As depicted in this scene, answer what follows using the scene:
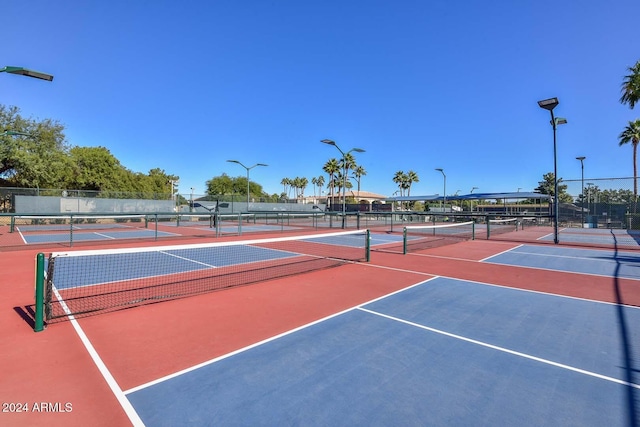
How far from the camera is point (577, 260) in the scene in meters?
12.9

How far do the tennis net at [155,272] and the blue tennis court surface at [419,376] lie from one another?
11.8 feet

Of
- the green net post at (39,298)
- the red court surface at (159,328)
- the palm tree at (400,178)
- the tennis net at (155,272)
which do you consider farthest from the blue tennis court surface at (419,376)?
the palm tree at (400,178)

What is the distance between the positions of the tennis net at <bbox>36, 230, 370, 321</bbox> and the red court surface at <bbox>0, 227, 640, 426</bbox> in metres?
0.56

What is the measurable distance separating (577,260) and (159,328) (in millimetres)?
15154

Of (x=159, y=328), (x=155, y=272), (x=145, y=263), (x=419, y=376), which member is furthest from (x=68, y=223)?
(x=419, y=376)

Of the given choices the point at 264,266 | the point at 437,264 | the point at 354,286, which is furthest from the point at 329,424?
the point at 437,264

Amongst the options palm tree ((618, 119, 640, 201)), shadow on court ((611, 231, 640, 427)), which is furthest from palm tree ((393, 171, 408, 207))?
shadow on court ((611, 231, 640, 427))

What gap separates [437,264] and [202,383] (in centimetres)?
960

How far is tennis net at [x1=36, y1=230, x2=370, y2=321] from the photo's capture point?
6.43 meters

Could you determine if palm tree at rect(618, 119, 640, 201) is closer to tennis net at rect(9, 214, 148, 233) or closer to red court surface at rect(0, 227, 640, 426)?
red court surface at rect(0, 227, 640, 426)

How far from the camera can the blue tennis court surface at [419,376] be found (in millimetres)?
3215

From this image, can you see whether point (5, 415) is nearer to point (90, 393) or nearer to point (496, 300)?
point (90, 393)

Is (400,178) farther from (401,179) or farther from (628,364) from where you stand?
(628,364)

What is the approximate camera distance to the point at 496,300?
7152 millimetres
